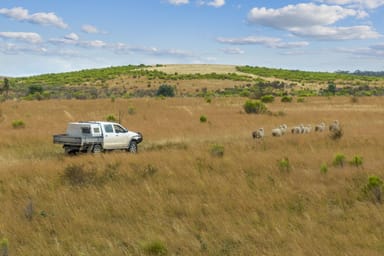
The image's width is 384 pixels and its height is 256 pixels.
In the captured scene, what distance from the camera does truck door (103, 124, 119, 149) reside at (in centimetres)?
2023

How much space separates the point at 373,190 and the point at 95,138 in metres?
12.1

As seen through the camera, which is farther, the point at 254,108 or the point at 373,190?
the point at 254,108

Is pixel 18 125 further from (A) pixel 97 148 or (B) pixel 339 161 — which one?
(B) pixel 339 161

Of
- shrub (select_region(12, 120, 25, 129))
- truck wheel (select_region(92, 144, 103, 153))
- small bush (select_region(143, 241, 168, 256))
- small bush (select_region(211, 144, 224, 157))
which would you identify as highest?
small bush (select_region(211, 144, 224, 157))

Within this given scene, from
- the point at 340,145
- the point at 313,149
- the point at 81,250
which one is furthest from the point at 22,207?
the point at 340,145

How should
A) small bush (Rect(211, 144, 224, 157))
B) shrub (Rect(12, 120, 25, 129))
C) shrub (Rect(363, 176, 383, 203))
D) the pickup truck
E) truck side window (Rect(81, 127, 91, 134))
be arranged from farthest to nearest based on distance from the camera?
1. shrub (Rect(12, 120, 25, 129))
2. truck side window (Rect(81, 127, 91, 134))
3. the pickup truck
4. small bush (Rect(211, 144, 224, 157))
5. shrub (Rect(363, 176, 383, 203))

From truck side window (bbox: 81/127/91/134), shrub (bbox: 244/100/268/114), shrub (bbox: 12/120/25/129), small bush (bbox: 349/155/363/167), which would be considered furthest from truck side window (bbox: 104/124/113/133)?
shrub (bbox: 244/100/268/114)

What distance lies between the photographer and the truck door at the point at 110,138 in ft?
66.4

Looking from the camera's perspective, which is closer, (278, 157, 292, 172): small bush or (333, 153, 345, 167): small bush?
(278, 157, 292, 172): small bush

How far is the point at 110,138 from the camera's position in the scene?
20.5 m

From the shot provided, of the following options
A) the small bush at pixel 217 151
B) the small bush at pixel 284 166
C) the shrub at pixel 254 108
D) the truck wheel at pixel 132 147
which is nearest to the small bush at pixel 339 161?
the small bush at pixel 284 166

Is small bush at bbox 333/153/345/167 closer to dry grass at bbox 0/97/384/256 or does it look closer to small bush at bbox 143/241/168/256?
dry grass at bbox 0/97/384/256

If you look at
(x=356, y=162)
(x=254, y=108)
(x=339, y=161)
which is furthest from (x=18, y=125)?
(x=356, y=162)

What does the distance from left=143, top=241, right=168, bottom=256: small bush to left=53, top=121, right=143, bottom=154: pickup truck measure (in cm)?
1161
